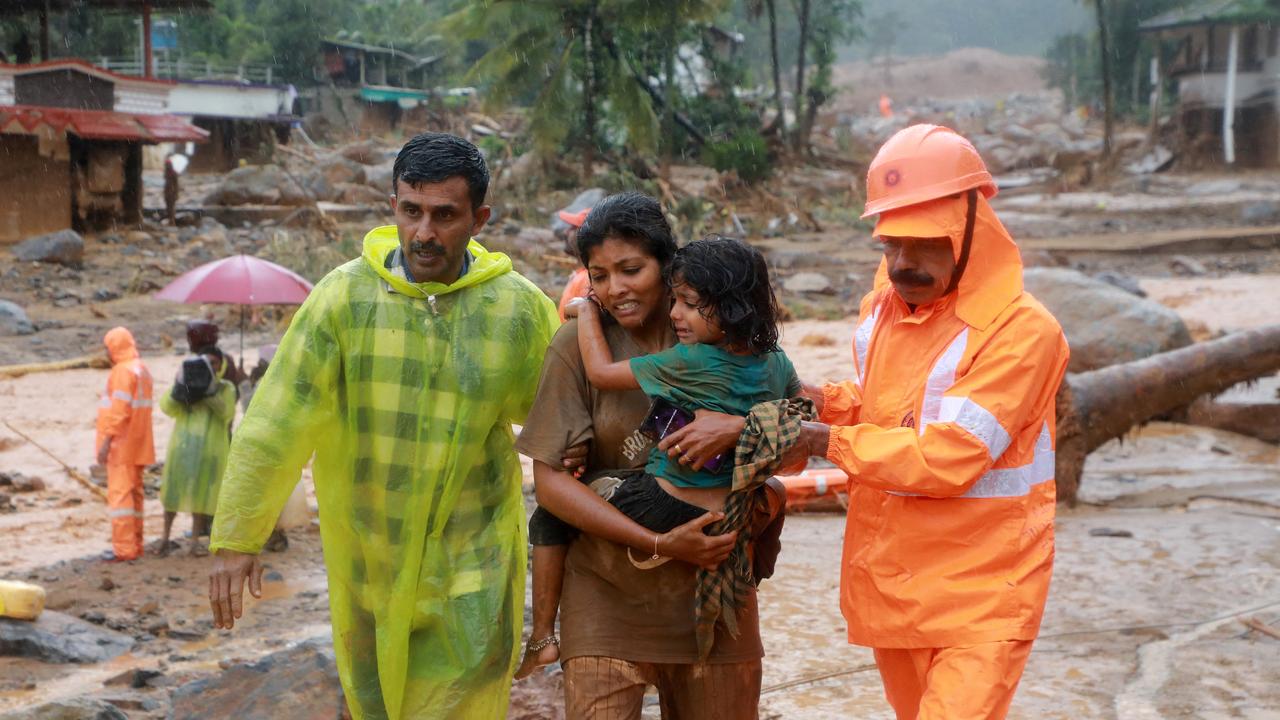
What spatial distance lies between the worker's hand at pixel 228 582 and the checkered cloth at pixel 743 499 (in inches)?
40.5

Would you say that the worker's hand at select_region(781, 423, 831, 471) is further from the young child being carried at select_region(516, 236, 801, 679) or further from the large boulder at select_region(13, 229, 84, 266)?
the large boulder at select_region(13, 229, 84, 266)

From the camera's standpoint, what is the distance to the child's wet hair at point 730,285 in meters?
2.65

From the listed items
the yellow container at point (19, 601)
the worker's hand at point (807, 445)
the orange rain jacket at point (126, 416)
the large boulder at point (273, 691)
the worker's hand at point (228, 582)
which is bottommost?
the yellow container at point (19, 601)

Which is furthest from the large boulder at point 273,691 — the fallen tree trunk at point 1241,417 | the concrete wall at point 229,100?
the concrete wall at point 229,100

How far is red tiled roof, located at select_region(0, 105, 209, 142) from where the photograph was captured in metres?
20.4

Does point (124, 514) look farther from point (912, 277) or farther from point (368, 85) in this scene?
point (368, 85)

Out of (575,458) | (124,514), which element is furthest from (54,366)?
(575,458)

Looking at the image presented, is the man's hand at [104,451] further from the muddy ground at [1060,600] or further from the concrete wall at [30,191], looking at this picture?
the concrete wall at [30,191]

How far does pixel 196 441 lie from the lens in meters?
7.77

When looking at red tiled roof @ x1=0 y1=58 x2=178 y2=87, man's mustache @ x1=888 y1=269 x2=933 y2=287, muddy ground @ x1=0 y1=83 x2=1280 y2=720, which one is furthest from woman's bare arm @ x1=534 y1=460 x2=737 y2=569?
red tiled roof @ x1=0 y1=58 x2=178 y2=87

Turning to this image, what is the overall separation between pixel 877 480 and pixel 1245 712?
2477 mm

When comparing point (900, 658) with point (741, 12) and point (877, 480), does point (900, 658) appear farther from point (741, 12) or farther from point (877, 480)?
point (741, 12)

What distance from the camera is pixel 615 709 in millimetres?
2727

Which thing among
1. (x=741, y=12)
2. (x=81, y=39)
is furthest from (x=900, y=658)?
(x=741, y=12)
